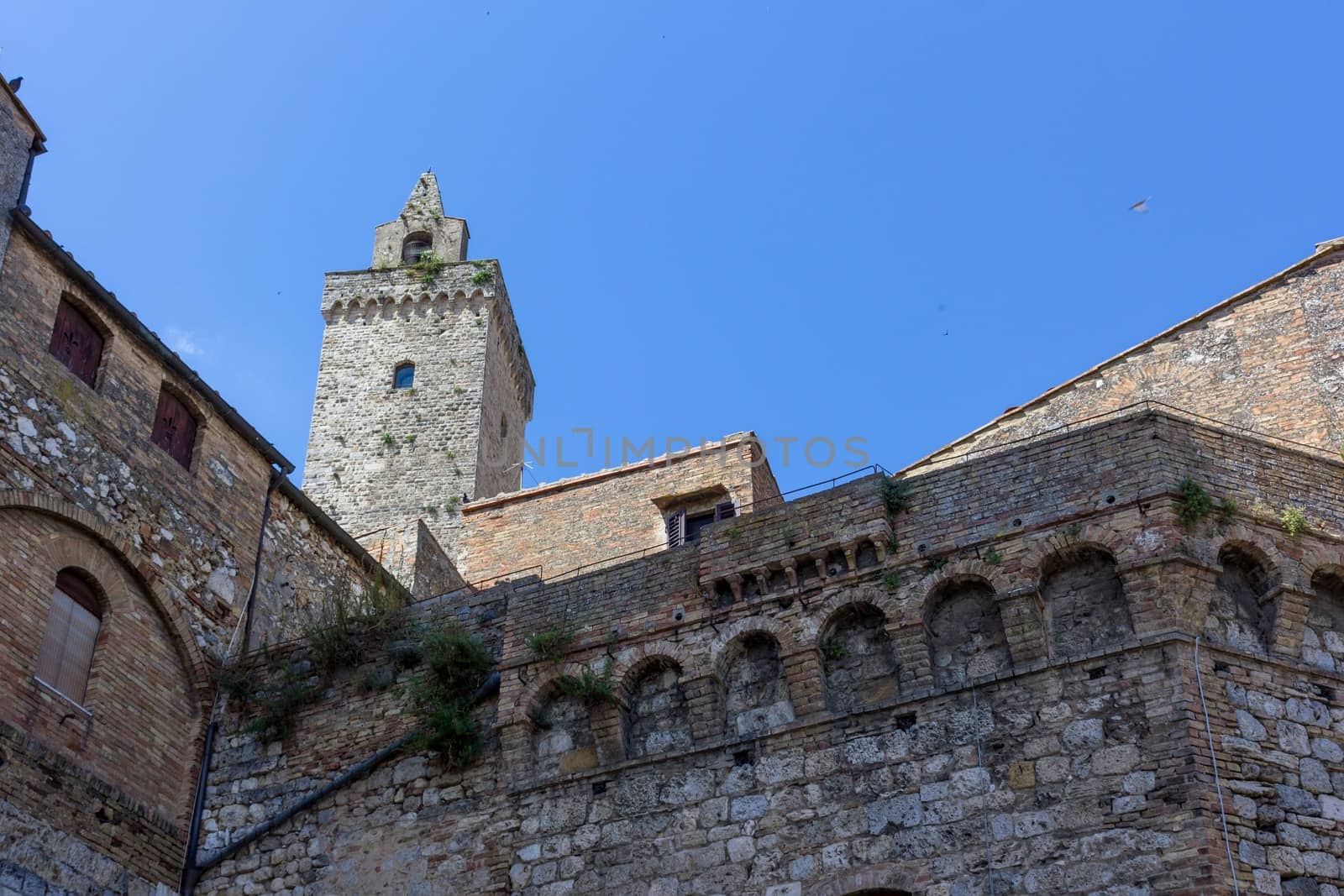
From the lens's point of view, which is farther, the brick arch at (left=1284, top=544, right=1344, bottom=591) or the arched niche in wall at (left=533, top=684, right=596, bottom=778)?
the arched niche in wall at (left=533, top=684, right=596, bottom=778)

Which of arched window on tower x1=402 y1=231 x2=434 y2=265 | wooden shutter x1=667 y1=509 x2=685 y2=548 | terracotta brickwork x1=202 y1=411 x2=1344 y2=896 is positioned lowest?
terracotta brickwork x1=202 y1=411 x2=1344 y2=896

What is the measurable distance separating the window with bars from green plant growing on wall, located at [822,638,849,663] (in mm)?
9771

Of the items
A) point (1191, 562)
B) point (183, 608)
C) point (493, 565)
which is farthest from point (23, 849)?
point (493, 565)

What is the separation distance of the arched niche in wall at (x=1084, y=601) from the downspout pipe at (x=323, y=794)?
4.79 metres

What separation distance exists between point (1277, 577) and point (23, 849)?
9.71 meters

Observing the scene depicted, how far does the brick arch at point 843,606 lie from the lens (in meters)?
13.1

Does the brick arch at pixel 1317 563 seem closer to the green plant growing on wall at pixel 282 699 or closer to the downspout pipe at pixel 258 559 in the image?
the green plant growing on wall at pixel 282 699

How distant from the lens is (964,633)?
12.9 m

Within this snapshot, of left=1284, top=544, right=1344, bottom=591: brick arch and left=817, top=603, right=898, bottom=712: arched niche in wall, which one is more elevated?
left=1284, top=544, right=1344, bottom=591: brick arch

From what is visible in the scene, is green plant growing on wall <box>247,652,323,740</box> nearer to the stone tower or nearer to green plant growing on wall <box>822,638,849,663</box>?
green plant growing on wall <box>822,638,849,663</box>

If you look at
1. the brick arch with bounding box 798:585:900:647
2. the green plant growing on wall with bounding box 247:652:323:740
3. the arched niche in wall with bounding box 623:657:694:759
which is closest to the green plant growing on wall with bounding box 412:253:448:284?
the green plant growing on wall with bounding box 247:652:323:740

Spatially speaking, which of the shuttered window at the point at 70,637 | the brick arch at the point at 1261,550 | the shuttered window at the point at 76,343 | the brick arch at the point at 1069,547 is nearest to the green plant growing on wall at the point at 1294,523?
the brick arch at the point at 1261,550

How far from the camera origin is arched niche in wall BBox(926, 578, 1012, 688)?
41.4ft

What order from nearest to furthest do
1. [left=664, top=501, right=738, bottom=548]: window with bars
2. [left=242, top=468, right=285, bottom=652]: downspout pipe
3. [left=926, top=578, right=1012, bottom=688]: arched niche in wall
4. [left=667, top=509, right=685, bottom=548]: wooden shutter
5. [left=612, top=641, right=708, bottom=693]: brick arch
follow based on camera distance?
[left=926, top=578, right=1012, bottom=688]: arched niche in wall < [left=612, top=641, right=708, bottom=693]: brick arch < [left=242, top=468, right=285, bottom=652]: downspout pipe < [left=664, top=501, right=738, bottom=548]: window with bars < [left=667, top=509, right=685, bottom=548]: wooden shutter
